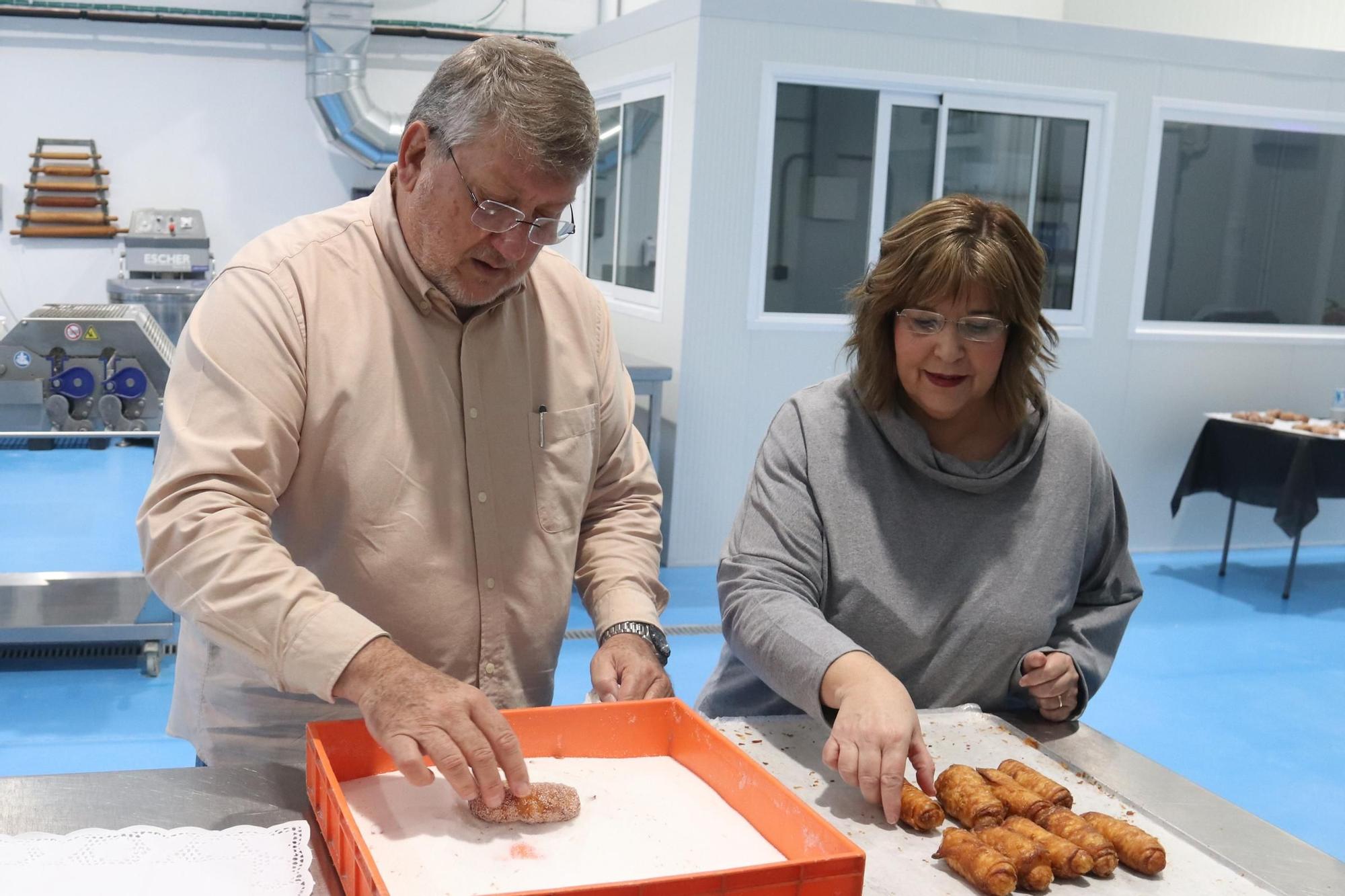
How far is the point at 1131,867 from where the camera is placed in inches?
49.7

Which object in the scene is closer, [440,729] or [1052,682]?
[440,729]

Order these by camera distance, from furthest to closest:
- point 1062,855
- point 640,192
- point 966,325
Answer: point 640,192
point 966,325
point 1062,855

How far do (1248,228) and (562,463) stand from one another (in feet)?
20.2

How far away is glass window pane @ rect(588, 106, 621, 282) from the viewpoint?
656 cm

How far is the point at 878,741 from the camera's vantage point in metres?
1.35

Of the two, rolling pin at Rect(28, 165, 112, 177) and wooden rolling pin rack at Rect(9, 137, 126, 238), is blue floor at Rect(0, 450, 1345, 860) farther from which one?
rolling pin at Rect(28, 165, 112, 177)

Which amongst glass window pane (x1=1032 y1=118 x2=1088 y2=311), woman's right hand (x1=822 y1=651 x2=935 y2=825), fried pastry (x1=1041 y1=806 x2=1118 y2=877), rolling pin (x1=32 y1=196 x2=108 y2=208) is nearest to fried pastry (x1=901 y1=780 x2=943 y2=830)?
woman's right hand (x1=822 y1=651 x2=935 y2=825)

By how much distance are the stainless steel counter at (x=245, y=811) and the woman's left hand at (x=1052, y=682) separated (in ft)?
0.76

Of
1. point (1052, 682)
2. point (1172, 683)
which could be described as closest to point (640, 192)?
point (1172, 683)

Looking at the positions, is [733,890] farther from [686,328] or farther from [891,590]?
[686,328]

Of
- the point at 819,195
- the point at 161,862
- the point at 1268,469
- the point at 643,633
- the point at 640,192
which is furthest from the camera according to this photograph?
the point at 640,192

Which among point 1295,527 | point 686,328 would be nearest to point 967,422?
point 686,328

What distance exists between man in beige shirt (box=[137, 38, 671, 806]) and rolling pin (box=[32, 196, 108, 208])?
7.81 m

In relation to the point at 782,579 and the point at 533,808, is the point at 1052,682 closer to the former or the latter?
the point at 782,579
